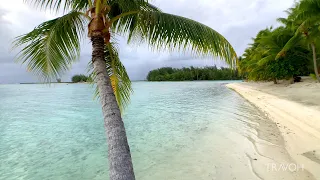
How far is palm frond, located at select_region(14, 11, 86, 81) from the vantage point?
3.63 m

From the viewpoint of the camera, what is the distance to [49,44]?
3.57 metres

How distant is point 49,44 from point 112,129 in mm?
1704

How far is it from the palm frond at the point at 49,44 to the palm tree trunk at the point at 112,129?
0.75 m

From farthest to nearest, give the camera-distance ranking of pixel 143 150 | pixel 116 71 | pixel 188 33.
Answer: pixel 143 150 < pixel 116 71 < pixel 188 33

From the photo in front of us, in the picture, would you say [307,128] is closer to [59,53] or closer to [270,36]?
[59,53]

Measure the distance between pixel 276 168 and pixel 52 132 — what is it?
9.90 meters

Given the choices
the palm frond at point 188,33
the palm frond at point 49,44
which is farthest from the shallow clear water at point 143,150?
the palm frond at point 188,33

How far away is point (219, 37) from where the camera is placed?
382 centimetres

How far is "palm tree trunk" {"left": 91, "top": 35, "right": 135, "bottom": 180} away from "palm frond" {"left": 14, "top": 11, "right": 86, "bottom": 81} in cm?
75

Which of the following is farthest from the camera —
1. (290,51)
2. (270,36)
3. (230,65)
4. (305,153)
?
(290,51)

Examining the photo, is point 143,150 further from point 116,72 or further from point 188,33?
point 188,33

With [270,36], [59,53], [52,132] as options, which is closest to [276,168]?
[59,53]

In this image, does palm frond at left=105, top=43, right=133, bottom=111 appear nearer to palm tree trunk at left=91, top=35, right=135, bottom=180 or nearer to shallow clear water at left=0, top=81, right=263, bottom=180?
palm tree trunk at left=91, top=35, right=135, bottom=180

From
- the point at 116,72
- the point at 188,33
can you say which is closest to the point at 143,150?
the point at 116,72
